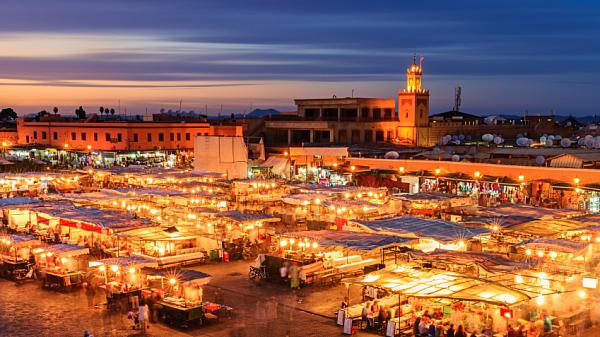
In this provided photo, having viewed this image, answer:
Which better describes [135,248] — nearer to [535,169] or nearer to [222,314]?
[222,314]

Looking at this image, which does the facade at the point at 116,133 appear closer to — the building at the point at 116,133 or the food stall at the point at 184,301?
the building at the point at 116,133

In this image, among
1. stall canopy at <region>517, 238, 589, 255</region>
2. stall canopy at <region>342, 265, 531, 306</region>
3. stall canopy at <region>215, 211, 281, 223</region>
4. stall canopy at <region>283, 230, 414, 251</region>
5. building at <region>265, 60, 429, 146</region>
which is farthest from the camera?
building at <region>265, 60, 429, 146</region>

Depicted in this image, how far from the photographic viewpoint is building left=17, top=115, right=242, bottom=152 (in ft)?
175

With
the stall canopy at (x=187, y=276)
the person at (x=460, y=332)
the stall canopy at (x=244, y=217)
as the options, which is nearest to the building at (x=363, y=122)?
the stall canopy at (x=244, y=217)

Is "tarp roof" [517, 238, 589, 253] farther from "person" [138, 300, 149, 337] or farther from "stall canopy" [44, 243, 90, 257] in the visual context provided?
"stall canopy" [44, 243, 90, 257]

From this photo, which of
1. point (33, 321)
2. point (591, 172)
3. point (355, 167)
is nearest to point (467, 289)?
point (33, 321)

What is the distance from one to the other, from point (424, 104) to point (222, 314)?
4178cm

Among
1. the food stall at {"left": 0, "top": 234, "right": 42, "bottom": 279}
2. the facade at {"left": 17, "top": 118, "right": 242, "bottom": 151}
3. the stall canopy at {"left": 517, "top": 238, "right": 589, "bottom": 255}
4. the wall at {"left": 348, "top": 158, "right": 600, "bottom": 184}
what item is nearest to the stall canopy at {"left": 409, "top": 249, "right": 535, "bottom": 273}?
the stall canopy at {"left": 517, "top": 238, "right": 589, "bottom": 255}

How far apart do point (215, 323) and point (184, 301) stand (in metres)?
0.85

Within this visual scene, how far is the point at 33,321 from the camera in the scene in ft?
48.5

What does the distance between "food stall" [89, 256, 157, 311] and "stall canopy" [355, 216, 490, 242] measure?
6.96 m

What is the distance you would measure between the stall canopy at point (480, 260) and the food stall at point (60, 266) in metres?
9.04

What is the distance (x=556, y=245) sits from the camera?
55.3 ft

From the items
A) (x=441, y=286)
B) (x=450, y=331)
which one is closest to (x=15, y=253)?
(x=441, y=286)
